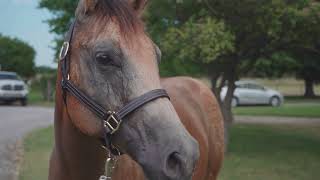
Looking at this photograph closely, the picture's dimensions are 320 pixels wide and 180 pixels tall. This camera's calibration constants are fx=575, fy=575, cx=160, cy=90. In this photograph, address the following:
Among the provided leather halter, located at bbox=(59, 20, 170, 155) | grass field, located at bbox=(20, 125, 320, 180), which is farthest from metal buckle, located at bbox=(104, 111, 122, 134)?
grass field, located at bbox=(20, 125, 320, 180)

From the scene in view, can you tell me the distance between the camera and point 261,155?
485 inches

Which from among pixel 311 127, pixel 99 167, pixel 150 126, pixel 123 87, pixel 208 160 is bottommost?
pixel 311 127

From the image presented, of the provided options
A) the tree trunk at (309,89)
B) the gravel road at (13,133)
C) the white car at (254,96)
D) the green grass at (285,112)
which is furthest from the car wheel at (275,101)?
the gravel road at (13,133)

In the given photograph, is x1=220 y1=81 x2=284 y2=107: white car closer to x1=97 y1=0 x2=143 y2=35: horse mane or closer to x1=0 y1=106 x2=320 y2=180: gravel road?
x1=0 y1=106 x2=320 y2=180: gravel road

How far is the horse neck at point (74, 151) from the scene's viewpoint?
311cm

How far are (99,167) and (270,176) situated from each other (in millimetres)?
7141

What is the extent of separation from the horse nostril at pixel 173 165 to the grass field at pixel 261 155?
680cm

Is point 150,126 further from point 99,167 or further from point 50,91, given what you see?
point 50,91

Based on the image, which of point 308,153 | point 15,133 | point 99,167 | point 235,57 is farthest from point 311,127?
point 99,167

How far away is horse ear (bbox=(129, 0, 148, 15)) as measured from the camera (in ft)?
9.57

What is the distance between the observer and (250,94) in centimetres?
3550

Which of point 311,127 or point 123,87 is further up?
point 123,87

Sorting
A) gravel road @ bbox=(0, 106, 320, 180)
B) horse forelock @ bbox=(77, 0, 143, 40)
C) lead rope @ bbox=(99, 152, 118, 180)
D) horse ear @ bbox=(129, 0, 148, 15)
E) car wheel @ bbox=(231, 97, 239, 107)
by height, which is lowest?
car wheel @ bbox=(231, 97, 239, 107)

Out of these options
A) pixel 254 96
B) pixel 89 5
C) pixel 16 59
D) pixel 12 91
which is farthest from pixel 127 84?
pixel 16 59
